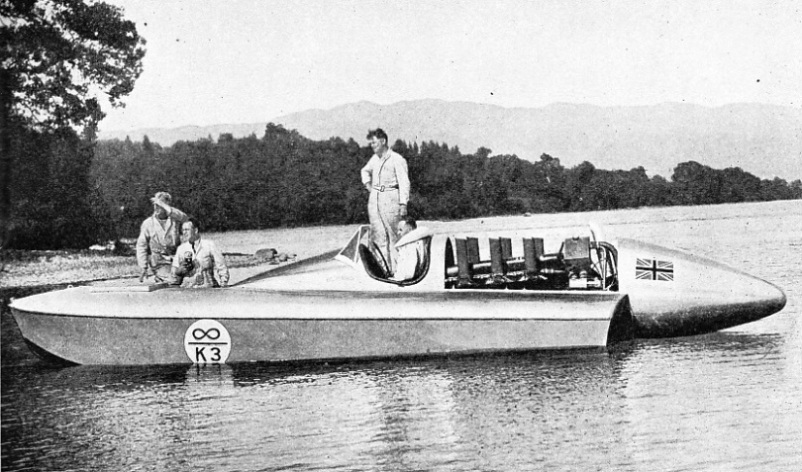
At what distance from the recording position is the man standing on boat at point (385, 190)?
1018cm

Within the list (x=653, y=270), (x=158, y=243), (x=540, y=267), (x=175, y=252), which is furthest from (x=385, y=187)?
(x=653, y=270)

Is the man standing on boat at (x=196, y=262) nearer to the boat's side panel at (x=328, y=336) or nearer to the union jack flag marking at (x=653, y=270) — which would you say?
the boat's side panel at (x=328, y=336)

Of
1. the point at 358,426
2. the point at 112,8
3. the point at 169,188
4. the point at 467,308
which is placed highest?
the point at 112,8

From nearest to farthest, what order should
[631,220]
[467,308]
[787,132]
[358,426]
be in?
[358,426], [467,308], [787,132], [631,220]

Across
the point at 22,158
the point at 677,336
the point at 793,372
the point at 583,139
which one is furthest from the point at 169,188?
the point at 793,372

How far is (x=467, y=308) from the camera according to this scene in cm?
789

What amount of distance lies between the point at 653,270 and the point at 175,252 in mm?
5091

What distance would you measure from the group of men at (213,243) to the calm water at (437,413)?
3.34 ft

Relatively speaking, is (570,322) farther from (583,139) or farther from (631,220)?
(631,220)

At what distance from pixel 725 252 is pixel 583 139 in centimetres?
522

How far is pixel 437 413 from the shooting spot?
639 centimetres

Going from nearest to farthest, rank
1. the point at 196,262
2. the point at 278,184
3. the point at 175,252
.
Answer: the point at 196,262, the point at 175,252, the point at 278,184

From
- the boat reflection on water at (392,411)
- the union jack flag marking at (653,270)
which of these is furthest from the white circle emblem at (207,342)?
the union jack flag marking at (653,270)

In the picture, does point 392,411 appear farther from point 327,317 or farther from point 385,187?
point 385,187
